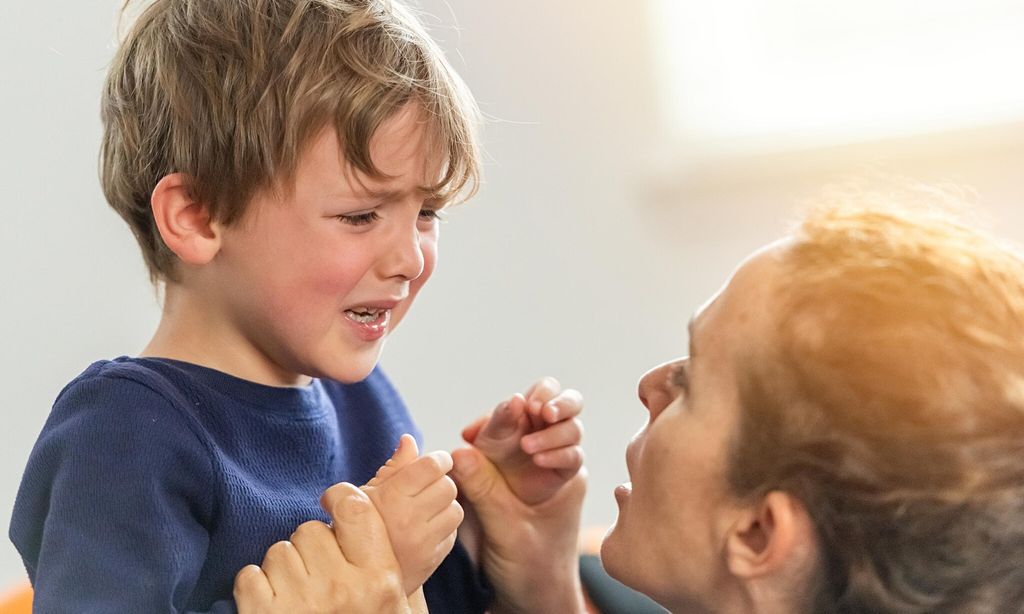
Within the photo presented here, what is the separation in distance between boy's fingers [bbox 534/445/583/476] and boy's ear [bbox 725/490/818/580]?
0.32m

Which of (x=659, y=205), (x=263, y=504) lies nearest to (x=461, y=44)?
(x=659, y=205)

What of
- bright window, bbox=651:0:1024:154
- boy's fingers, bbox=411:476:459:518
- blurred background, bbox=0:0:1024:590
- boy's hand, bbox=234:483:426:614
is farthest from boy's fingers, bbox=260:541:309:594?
bright window, bbox=651:0:1024:154

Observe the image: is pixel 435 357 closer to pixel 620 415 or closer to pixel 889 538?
pixel 620 415

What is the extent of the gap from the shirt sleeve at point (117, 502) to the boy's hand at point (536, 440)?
0.33 metres

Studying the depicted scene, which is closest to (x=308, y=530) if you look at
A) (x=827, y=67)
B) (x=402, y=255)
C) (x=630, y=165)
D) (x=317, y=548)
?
(x=317, y=548)

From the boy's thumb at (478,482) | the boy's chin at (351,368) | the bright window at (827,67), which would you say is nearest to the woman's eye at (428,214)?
the boy's chin at (351,368)

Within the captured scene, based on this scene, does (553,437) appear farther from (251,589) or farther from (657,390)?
(251,589)

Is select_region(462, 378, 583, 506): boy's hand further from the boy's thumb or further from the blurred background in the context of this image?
the blurred background

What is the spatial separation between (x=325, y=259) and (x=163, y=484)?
0.24 meters

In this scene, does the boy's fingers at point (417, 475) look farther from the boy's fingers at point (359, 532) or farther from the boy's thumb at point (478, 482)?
the boy's thumb at point (478, 482)

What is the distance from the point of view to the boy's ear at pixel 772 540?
0.81 m

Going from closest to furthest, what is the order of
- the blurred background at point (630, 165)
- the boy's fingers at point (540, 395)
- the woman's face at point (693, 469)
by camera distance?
the woman's face at point (693, 469)
the boy's fingers at point (540, 395)
the blurred background at point (630, 165)

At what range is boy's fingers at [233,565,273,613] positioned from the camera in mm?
898

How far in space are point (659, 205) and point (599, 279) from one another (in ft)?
0.55
